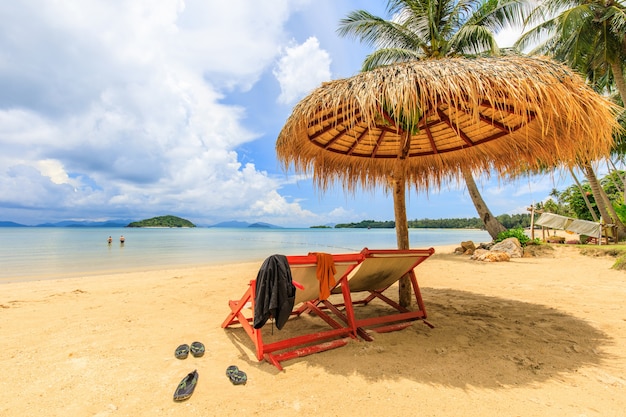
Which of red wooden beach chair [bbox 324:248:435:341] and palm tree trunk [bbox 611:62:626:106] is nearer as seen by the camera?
red wooden beach chair [bbox 324:248:435:341]

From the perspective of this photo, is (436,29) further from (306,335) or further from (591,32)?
(306,335)

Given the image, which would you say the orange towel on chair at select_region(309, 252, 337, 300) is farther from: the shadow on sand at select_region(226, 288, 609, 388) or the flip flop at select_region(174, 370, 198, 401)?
the flip flop at select_region(174, 370, 198, 401)

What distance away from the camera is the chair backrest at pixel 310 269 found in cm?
253

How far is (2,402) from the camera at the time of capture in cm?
191

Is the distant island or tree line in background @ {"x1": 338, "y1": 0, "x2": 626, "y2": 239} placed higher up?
tree line in background @ {"x1": 338, "y1": 0, "x2": 626, "y2": 239}

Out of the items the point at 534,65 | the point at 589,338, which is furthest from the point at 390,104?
the point at 589,338

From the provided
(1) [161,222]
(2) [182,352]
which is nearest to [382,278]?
(2) [182,352]

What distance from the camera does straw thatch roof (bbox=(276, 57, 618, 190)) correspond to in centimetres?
248

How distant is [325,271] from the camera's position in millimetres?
2650

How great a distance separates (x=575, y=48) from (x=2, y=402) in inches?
621

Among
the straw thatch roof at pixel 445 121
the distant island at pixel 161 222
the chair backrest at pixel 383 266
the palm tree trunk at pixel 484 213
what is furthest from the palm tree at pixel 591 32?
the distant island at pixel 161 222

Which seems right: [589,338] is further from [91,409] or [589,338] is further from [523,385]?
[91,409]

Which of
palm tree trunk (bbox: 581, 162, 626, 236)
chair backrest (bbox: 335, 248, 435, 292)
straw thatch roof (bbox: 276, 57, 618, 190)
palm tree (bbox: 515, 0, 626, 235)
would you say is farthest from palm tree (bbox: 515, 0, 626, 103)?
chair backrest (bbox: 335, 248, 435, 292)

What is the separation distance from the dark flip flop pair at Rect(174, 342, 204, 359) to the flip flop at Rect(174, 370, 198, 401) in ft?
1.19
